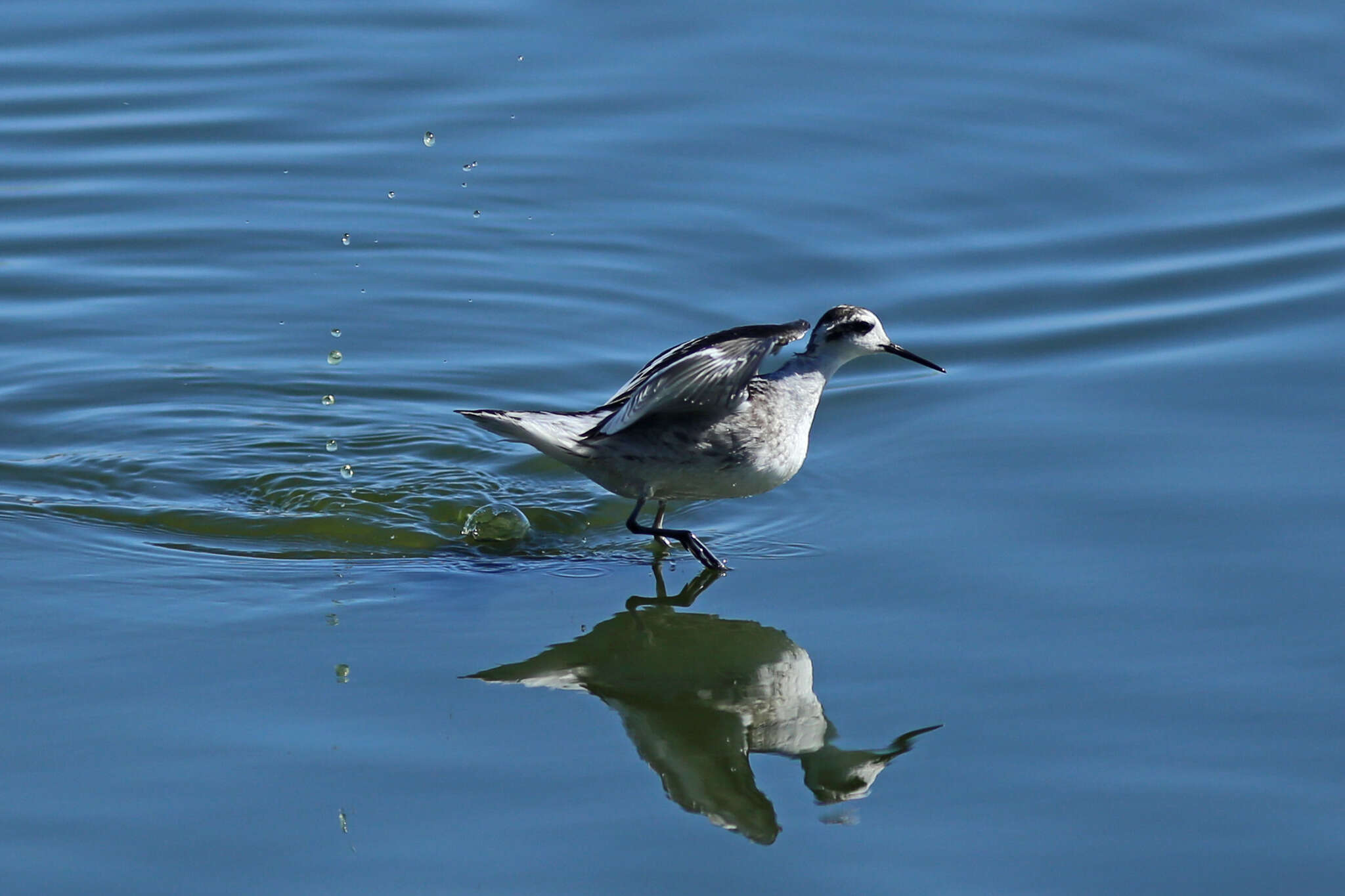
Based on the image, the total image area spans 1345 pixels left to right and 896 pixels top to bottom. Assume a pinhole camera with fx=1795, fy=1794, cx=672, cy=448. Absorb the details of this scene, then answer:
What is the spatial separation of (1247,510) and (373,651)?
12.8 feet

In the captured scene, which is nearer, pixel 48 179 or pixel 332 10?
pixel 48 179

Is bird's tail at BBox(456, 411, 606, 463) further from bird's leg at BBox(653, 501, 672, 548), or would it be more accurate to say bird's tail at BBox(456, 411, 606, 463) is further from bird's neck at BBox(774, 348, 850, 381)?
bird's neck at BBox(774, 348, 850, 381)

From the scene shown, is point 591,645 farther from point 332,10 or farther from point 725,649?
point 332,10

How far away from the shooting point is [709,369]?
295 inches

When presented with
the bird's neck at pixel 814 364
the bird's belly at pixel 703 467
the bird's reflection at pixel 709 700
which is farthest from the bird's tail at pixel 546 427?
the bird's neck at pixel 814 364

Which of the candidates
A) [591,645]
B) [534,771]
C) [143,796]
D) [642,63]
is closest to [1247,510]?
[591,645]

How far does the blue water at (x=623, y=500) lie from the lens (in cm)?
571

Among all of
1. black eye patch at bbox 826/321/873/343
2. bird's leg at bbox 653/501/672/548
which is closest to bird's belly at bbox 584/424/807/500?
bird's leg at bbox 653/501/672/548

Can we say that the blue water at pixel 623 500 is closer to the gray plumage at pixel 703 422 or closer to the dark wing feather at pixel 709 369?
the gray plumage at pixel 703 422

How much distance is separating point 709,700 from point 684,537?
125cm

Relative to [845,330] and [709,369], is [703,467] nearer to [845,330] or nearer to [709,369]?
[709,369]

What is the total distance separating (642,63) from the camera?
13.4m

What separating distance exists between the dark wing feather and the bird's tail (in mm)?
233

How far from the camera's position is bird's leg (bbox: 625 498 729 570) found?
7.76 metres
